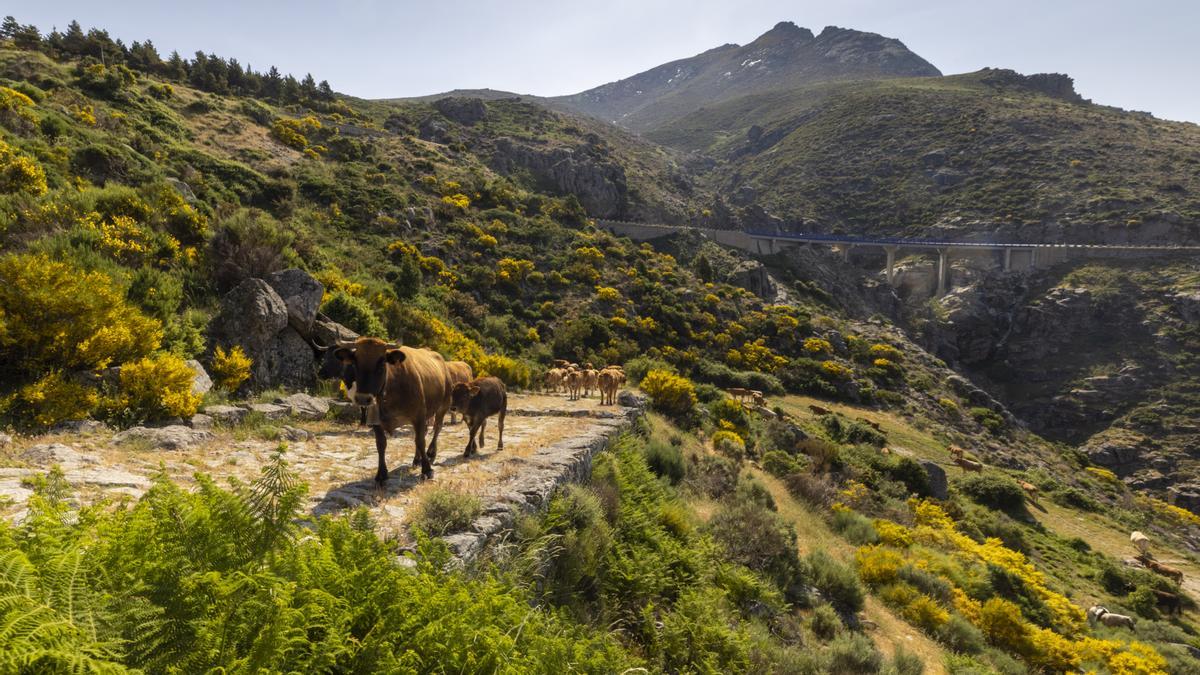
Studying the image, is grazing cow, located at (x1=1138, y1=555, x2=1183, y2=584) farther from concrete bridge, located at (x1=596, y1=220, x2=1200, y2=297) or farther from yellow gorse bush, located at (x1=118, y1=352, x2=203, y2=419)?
concrete bridge, located at (x1=596, y1=220, x2=1200, y2=297)

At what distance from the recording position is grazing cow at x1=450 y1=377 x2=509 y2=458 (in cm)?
809

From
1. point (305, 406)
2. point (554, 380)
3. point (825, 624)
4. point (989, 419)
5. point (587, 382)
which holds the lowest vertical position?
point (989, 419)

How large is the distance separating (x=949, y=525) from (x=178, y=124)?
44.7 metres

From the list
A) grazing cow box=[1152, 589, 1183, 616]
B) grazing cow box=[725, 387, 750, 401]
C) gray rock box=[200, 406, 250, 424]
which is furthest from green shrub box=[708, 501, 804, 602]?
grazing cow box=[725, 387, 750, 401]

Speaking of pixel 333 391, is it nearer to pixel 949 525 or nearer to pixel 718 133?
pixel 949 525

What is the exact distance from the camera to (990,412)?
3788 centimetres

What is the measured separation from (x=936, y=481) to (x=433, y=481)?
69.8 ft

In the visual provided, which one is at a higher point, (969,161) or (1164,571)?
(969,161)

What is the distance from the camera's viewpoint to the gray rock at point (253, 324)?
10.3 m

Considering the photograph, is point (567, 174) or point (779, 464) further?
point (567, 174)

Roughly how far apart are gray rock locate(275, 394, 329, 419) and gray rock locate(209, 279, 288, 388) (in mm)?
1379

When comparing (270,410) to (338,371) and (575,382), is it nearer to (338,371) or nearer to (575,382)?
(338,371)

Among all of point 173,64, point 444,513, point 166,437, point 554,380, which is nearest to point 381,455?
point 444,513

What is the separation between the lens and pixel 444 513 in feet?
15.8
